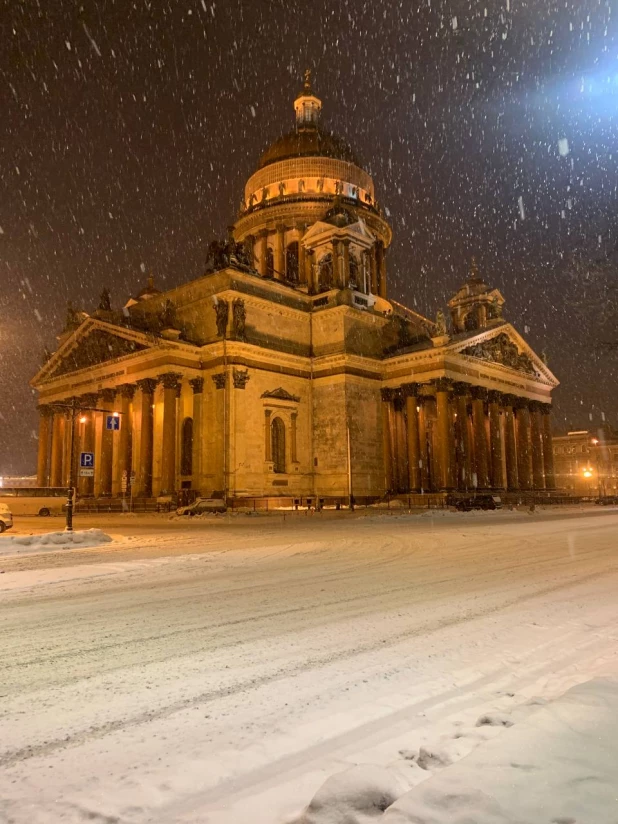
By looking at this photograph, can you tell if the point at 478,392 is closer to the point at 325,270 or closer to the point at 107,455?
the point at 325,270

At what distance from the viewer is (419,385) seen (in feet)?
150

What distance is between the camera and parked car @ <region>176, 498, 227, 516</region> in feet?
116

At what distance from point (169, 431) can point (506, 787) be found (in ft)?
125

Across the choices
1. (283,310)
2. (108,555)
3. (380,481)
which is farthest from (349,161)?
(108,555)

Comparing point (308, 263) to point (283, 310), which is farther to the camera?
point (308, 263)

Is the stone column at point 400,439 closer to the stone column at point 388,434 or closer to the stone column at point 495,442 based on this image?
the stone column at point 388,434

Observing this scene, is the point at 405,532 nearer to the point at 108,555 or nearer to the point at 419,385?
the point at 108,555

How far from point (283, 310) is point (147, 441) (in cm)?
1331

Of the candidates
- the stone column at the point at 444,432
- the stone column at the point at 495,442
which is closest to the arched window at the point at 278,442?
the stone column at the point at 444,432

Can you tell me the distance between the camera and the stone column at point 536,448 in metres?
55.1

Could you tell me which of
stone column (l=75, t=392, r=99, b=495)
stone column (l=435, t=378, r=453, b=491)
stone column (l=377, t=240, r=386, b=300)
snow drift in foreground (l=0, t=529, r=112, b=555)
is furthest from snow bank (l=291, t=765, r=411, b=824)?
stone column (l=377, t=240, r=386, b=300)

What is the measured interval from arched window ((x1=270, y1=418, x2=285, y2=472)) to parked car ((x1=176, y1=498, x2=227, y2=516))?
7.53 meters

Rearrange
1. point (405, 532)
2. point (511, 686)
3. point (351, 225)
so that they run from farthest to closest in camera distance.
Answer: point (351, 225) → point (405, 532) → point (511, 686)

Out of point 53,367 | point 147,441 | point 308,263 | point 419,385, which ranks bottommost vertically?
point 147,441
